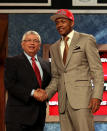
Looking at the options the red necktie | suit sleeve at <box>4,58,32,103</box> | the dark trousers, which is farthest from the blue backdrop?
the dark trousers

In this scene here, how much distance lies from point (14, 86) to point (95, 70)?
72 centimetres

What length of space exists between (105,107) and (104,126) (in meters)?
0.27

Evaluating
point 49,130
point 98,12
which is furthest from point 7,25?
point 49,130

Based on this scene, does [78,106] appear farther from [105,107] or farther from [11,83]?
[105,107]

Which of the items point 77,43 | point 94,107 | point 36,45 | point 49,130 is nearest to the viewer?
point 94,107

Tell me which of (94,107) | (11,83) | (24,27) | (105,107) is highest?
(24,27)

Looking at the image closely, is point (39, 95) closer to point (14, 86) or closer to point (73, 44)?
point (14, 86)

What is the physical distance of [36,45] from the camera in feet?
8.76

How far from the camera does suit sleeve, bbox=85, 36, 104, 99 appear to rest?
7.72 feet

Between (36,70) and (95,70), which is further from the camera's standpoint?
(36,70)

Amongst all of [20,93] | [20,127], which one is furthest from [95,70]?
[20,127]

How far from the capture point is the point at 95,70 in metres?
2.38

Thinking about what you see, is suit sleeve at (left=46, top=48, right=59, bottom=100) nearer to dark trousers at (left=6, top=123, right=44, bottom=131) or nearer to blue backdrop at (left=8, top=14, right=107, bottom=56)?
dark trousers at (left=6, top=123, right=44, bottom=131)

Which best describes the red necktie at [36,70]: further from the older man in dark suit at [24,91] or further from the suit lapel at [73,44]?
the suit lapel at [73,44]
